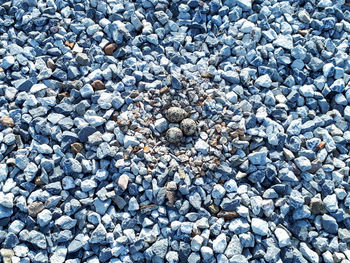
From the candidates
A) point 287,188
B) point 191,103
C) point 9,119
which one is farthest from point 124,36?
point 287,188

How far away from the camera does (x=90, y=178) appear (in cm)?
235

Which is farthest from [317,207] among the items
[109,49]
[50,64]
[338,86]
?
[50,64]

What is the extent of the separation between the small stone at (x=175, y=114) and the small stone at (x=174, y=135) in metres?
0.08

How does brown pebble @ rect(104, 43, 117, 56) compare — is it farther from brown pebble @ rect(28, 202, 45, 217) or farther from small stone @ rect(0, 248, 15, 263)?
small stone @ rect(0, 248, 15, 263)

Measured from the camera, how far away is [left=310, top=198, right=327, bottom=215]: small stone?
2330 mm

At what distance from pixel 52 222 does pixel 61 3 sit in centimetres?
168

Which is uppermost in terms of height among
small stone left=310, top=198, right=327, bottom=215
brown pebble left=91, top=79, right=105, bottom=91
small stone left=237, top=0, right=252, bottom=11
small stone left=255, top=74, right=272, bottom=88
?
small stone left=237, top=0, right=252, bottom=11

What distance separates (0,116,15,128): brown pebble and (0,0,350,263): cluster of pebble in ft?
0.04

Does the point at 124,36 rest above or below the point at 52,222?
above

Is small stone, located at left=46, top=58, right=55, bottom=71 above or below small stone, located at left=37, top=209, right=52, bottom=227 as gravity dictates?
above

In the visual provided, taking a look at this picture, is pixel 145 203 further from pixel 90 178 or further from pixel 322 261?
pixel 322 261

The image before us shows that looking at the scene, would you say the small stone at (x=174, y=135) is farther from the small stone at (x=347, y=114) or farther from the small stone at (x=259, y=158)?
the small stone at (x=347, y=114)

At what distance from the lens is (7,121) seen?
248 cm

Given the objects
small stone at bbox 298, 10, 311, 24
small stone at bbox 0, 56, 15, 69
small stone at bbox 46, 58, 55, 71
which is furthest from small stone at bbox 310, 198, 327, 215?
small stone at bbox 0, 56, 15, 69
